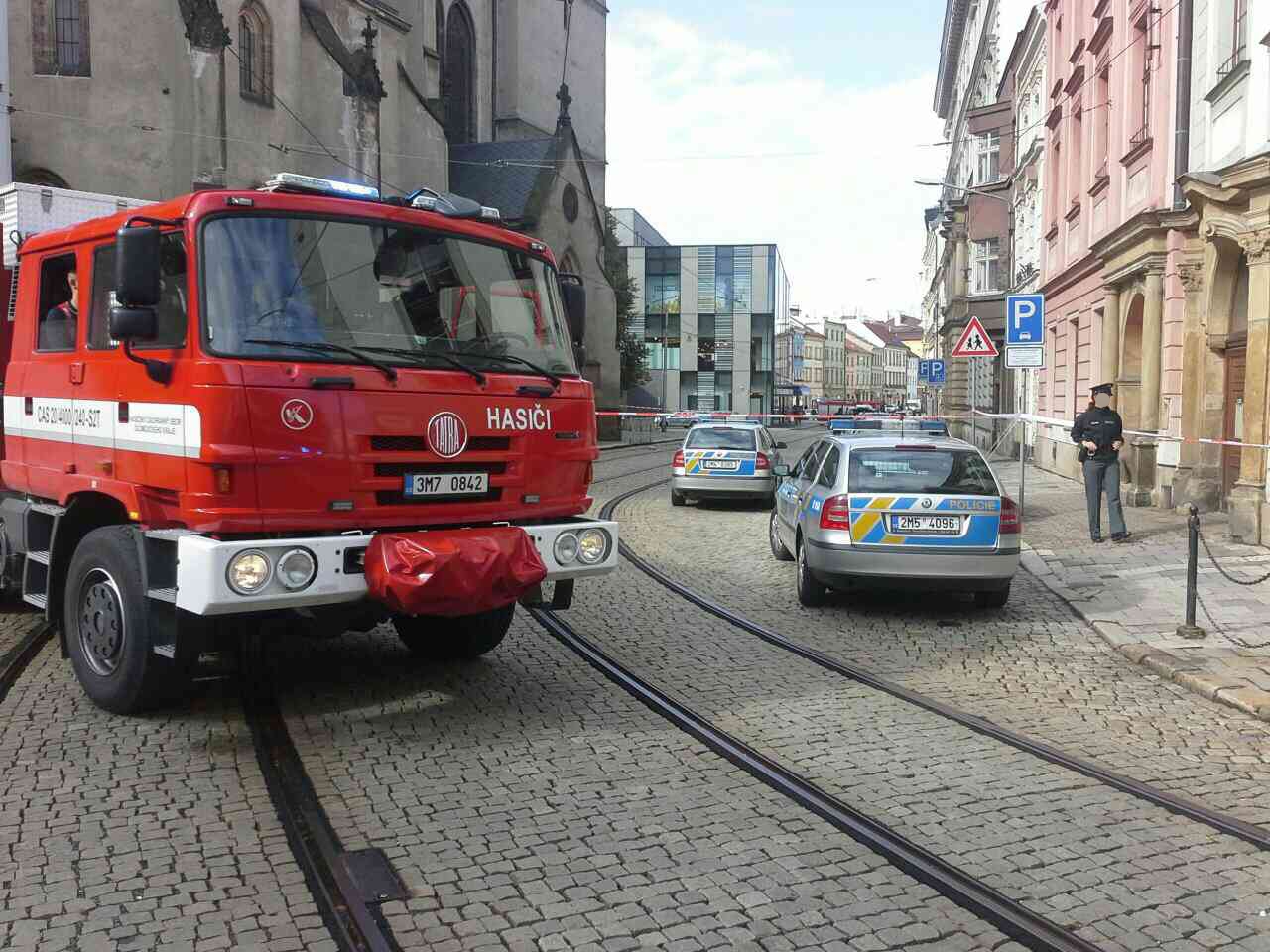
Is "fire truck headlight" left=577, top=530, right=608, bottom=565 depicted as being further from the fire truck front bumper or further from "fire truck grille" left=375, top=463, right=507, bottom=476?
the fire truck front bumper

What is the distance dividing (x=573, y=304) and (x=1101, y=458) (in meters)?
8.85

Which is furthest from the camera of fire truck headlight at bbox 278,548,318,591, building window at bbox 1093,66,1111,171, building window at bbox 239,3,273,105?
building window at bbox 239,3,273,105

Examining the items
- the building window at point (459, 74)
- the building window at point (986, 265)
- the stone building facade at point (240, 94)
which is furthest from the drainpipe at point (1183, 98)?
the building window at point (459, 74)

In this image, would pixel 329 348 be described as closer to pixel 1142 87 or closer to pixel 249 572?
pixel 249 572

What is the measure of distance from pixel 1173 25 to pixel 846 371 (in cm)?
13050

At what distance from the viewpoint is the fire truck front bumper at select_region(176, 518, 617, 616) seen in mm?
5160

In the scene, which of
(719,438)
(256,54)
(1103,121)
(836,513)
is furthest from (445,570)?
(256,54)

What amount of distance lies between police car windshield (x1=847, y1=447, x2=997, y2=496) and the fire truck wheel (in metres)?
3.46

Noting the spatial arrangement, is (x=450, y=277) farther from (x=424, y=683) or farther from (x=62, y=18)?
(x=62, y=18)

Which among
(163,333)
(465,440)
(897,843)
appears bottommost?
(897,843)

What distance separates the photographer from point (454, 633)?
7.49 m

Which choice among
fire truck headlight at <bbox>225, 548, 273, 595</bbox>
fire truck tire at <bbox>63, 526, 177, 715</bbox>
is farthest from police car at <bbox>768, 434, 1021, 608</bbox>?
fire truck tire at <bbox>63, 526, 177, 715</bbox>

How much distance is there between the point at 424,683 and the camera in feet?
22.9

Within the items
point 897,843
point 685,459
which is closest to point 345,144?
point 685,459
